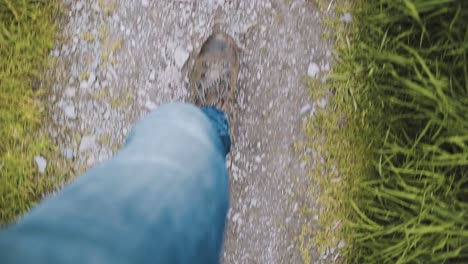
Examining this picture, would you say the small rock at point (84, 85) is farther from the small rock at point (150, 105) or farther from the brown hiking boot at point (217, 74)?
the brown hiking boot at point (217, 74)

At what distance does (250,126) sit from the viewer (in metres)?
1.48

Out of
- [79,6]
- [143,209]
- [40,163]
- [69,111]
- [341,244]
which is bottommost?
[341,244]

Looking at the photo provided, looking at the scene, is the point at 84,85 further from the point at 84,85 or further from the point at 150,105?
the point at 150,105

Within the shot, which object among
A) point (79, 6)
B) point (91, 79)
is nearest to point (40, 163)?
point (91, 79)

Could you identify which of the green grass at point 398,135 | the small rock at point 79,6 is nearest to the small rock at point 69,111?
the small rock at point 79,6

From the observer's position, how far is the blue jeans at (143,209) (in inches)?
26.0

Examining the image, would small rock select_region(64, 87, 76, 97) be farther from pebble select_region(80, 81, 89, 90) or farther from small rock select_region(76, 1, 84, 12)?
small rock select_region(76, 1, 84, 12)

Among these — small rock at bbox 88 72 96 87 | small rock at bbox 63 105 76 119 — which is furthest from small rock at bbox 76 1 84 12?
small rock at bbox 63 105 76 119

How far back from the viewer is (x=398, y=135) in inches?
56.1

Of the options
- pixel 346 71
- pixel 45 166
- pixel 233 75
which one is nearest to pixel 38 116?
pixel 45 166

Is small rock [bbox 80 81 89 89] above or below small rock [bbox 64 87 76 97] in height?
above

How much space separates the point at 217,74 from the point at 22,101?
0.61m

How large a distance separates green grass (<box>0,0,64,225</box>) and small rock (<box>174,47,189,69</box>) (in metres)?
0.38

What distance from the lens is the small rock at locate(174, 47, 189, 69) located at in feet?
4.82
